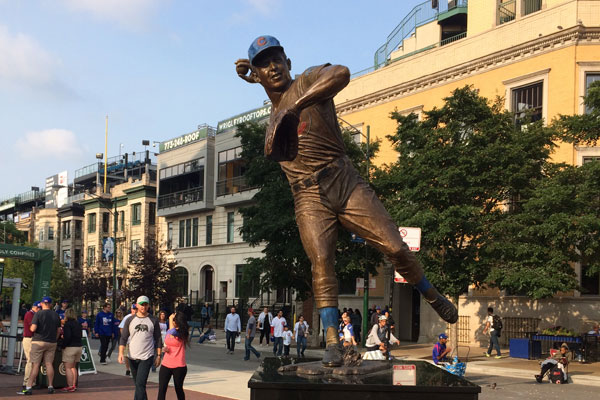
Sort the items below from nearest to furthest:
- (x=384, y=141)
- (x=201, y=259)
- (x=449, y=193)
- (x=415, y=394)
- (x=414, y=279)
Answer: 1. (x=415, y=394)
2. (x=414, y=279)
3. (x=449, y=193)
4. (x=384, y=141)
5. (x=201, y=259)

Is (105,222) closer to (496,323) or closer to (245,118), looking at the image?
(245,118)

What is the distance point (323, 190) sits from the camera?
6059mm

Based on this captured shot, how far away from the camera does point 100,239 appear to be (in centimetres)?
6253

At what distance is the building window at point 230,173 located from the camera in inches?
1805

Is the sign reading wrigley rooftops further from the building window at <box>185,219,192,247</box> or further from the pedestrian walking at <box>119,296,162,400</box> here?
the pedestrian walking at <box>119,296,162,400</box>

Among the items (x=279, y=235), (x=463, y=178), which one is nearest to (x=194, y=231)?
(x=279, y=235)

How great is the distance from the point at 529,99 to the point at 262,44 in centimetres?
2482

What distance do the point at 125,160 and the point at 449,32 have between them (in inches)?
1849

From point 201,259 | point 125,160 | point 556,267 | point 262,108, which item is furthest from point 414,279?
point 125,160

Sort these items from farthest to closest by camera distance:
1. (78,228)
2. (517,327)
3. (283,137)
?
(78,228) → (517,327) → (283,137)

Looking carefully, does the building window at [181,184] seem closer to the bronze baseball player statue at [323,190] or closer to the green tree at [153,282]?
the green tree at [153,282]

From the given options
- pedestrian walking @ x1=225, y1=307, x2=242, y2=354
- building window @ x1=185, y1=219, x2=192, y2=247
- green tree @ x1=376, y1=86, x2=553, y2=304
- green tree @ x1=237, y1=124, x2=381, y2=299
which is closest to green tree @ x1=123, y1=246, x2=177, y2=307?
building window @ x1=185, y1=219, x2=192, y2=247

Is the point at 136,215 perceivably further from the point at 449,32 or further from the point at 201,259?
the point at 449,32

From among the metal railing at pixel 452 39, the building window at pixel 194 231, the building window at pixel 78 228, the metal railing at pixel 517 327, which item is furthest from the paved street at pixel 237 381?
the building window at pixel 78 228
